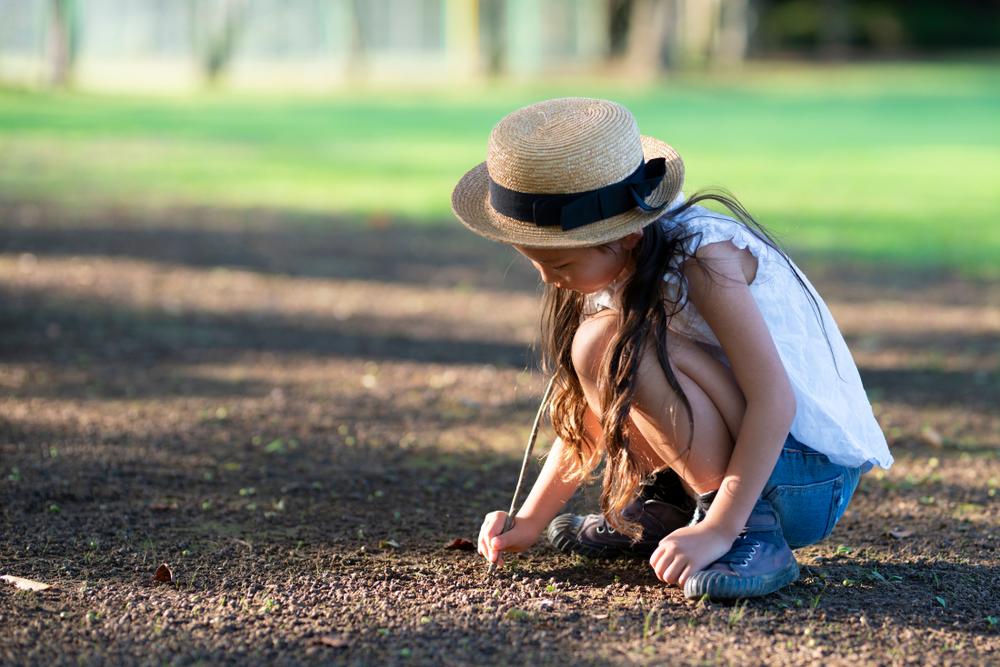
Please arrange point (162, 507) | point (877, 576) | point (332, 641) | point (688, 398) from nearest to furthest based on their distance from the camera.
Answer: point (332, 641) < point (688, 398) < point (877, 576) < point (162, 507)

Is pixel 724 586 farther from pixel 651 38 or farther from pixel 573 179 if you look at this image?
pixel 651 38

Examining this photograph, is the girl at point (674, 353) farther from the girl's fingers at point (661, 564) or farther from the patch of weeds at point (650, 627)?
the patch of weeds at point (650, 627)

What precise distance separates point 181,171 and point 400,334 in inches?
264

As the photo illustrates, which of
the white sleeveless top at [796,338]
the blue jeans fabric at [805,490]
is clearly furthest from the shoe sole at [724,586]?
the white sleeveless top at [796,338]

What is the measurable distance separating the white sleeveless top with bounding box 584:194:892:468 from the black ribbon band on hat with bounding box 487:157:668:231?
117mm

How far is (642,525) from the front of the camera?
315 centimetres

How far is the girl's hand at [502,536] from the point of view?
3.01m

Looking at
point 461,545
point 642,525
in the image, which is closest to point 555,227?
point 642,525

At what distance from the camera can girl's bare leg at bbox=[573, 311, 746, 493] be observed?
2801mm

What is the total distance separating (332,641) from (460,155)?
38.9ft

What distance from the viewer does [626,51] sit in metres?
36.6

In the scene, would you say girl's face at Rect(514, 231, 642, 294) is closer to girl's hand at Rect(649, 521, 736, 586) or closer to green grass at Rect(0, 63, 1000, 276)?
girl's hand at Rect(649, 521, 736, 586)

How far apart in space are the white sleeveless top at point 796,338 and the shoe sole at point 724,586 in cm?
34

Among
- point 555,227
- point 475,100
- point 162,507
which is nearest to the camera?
point 555,227
